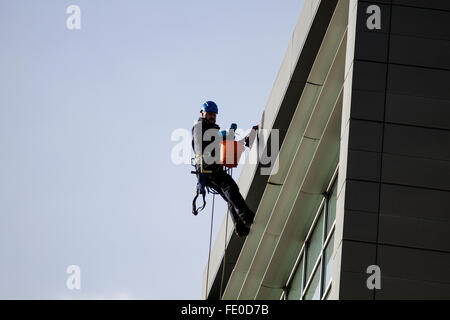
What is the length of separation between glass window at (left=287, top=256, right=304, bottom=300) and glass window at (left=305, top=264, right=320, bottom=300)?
1.11m

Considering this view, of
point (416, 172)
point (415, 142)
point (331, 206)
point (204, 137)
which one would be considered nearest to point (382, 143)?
point (415, 142)

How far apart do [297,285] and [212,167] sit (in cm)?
357

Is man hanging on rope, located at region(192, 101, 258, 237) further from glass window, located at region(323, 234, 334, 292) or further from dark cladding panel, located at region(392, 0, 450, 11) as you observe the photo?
dark cladding panel, located at region(392, 0, 450, 11)

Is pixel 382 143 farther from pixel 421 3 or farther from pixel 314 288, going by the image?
pixel 314 288

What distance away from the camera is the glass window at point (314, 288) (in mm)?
23252

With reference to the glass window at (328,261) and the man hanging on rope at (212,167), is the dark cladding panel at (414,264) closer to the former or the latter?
the glass window at (328,261)

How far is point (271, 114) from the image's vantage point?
83.6ft

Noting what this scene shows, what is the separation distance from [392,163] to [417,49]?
191cm

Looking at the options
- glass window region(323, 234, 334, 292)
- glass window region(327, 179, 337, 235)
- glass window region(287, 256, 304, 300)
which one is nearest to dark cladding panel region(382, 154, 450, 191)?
glass window region(323, 234, 334, 292)

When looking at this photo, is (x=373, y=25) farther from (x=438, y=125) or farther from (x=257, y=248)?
(x=257, y=248)

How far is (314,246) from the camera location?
24.7 meters

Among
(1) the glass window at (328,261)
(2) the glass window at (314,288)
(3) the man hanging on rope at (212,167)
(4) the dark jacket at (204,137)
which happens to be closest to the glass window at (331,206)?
(1) the glass window at (328,261)

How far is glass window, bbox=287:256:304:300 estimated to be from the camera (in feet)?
83.8
